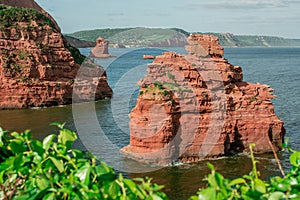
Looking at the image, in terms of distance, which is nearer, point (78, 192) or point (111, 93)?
point (78, 192)

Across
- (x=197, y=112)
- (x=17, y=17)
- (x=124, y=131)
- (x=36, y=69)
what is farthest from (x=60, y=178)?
(x=17, y=17)

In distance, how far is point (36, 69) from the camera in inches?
2255

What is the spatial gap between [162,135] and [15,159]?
24709 mm

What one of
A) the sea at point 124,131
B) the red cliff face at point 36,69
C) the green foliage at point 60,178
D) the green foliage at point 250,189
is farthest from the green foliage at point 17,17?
the green foliage at point 250,189

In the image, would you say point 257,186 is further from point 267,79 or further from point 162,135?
point 267,79

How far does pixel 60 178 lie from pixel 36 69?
55149 mm

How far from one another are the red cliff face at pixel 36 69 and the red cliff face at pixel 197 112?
88.5 ft

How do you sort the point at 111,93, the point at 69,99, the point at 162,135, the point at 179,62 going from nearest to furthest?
the point at 162,135, the point at 179,62, the point at 69,99, the point at 111,93

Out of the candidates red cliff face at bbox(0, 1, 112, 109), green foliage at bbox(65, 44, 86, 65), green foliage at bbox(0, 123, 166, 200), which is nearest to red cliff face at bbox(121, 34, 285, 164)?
green foliage at bbox(0, 123, 166, 200)

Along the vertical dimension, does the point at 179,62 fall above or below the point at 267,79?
above

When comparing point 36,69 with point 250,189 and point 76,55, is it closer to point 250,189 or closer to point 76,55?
point 76,55

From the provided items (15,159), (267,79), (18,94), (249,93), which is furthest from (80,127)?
(267,79)

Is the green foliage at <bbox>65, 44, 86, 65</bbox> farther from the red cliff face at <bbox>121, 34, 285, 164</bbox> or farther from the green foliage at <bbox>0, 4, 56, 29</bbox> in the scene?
the red cliff face at <bbox>121, 34, 285, 164</bbox>

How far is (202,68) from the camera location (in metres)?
31.8
